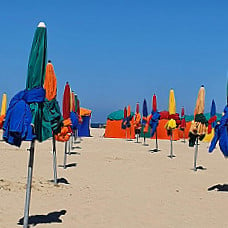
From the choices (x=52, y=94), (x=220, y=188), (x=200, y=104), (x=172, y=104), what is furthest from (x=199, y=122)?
(x=52, y=94)

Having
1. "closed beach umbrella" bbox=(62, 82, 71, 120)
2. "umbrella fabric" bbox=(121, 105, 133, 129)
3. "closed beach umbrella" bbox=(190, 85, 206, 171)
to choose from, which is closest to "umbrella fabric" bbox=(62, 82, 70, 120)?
"closed beach umbrella" bbox=(62, 82, 71, 120)

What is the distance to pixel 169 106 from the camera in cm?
1850

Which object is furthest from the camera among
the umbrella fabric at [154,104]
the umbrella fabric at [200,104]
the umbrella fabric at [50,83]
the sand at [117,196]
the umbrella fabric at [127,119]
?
the umbrella fabric at [127,119]

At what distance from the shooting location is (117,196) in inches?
372

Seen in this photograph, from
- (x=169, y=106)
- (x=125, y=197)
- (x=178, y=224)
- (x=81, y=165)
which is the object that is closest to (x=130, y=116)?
(x=169, y=106)

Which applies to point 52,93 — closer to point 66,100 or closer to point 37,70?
point 66,100

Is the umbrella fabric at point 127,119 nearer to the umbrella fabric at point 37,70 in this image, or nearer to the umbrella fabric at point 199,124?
the umbrella fabric at point 199,124

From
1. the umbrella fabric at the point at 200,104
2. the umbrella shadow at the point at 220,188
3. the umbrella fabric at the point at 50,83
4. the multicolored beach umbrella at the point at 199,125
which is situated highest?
the umbrella fabric at the point at 50,83

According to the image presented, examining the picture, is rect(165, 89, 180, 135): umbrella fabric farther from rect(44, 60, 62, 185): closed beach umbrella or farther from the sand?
rect(44, 60, 62, 185): closed beach umbrella

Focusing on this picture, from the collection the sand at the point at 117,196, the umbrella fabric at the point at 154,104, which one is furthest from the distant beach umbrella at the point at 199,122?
the umbrella fabric at the point at 154,104

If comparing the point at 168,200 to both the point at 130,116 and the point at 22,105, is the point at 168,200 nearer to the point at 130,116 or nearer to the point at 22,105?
the point at 22,105

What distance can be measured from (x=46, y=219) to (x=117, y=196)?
257 centimetres

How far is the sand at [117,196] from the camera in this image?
7.32 m

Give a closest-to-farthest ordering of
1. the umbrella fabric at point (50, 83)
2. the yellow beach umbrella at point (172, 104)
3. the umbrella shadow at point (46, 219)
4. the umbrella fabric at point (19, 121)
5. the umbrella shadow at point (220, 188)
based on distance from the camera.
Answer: the umbrella fabric at point (19, 121)
the umbrella shadow at point (46, 219)
the umbrella fabric at point (50, 83)
the umbrella shadow at point (220, 188)
the yellow beach umbrella at point (172, 104)
